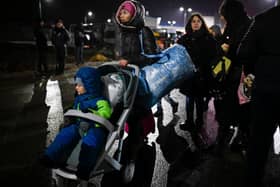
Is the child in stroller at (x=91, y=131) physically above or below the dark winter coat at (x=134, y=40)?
below

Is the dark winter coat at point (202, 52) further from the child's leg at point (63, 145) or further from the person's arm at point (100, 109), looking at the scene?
the child's leg at point (63, 145)

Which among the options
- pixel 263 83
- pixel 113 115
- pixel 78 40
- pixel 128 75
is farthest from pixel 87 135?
pixel 78 40

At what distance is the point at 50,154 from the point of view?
2.59 meters

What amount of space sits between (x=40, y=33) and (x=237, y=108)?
8163 mm

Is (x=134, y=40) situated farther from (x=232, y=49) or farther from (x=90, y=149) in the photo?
(x=90, y=149)

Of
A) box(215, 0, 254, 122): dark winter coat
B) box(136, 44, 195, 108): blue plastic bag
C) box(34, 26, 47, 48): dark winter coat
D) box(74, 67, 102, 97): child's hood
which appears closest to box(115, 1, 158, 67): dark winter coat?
box(136, 44, 195, 108): blue plastic bag

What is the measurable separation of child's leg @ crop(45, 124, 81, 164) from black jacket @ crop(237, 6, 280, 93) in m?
1.88

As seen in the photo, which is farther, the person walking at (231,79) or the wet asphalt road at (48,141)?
the person walking at (231,79)

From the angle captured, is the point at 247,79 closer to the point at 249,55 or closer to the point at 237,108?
the point at 249,55

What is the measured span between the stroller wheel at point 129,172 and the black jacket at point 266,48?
1.76 m

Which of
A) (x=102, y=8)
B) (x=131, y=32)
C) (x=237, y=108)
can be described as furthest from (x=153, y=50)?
(x=102, y=8)

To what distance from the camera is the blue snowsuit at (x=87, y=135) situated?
2473 millimetres

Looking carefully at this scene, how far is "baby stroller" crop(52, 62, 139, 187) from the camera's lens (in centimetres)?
258

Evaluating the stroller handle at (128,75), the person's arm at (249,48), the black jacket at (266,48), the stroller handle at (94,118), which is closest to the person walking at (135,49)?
the stroller handle at (128,75)
